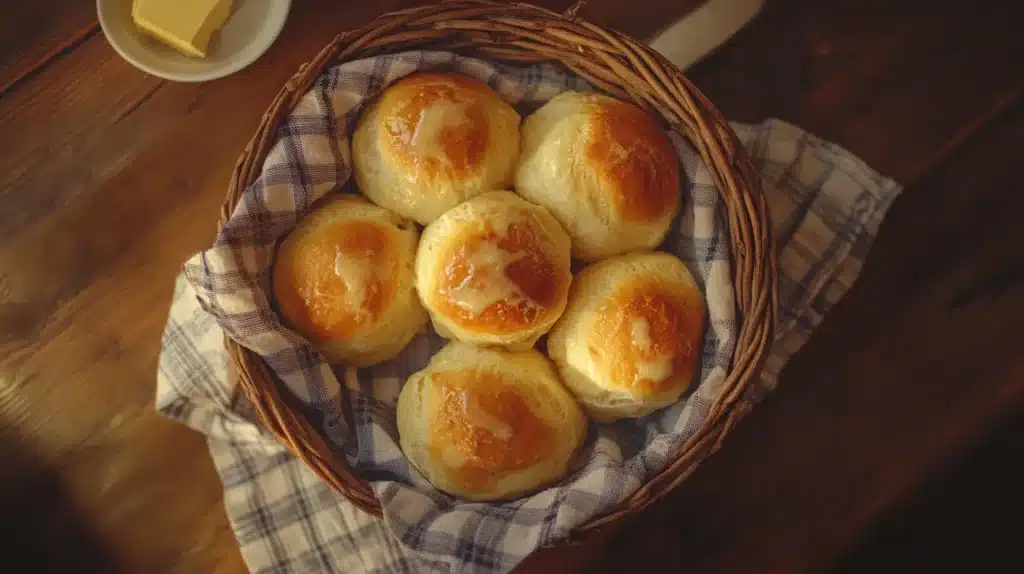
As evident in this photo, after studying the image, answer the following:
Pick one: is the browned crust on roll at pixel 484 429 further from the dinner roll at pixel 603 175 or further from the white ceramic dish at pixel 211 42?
the white ceramic dish at pixel 211 42

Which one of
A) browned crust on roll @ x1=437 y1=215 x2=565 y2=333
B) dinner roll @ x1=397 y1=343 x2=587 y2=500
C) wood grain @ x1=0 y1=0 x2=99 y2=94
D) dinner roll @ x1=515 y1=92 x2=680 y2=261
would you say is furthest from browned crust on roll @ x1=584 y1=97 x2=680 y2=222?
wood grain @ x1=0 y1=0 x2=99 y2=94

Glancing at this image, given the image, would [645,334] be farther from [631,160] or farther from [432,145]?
[432,145]

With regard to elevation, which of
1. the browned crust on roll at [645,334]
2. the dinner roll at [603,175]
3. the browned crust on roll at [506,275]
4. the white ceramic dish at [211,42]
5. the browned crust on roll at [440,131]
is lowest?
the browned crust on roll at [645,334]

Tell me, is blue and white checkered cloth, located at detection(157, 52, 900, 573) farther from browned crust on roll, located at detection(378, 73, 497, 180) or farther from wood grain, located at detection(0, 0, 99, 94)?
wood grain, located at detection(0, 0, 99, 94)

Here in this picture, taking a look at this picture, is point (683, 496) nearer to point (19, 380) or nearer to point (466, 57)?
point (466, 57)

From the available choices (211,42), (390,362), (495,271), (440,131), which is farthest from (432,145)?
(211,42)

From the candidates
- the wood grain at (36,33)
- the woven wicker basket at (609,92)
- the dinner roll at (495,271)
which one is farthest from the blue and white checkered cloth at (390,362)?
the wood grain at (36,33)
